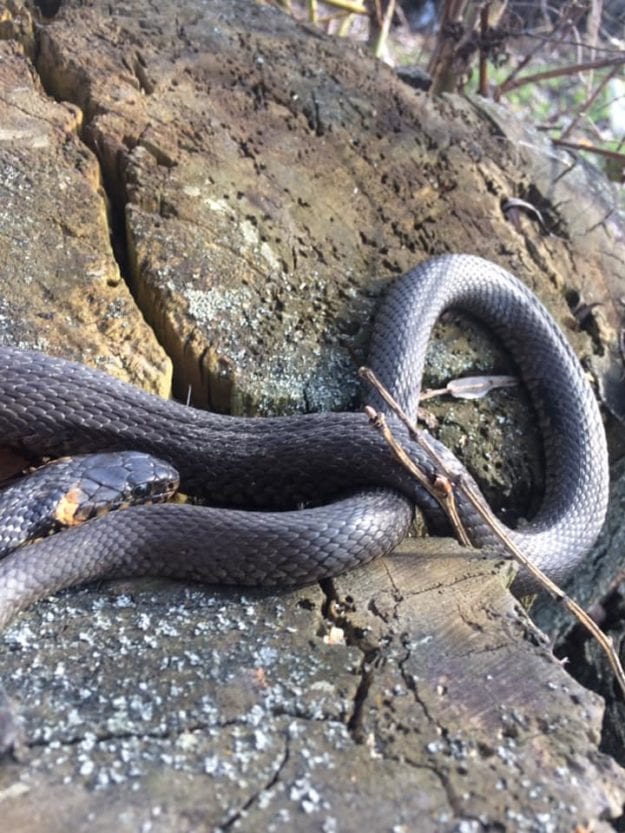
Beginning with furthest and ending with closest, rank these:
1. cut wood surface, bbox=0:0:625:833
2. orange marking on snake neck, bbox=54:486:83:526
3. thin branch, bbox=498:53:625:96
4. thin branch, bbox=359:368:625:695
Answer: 1. thin branch, bbox=498:53:625:96
2. orange marking on snake neck, bbox=54:486:83:526
3. thin branch, bbox=359:368:625:695
4. cut wood surface, bbox=0:0:625:833

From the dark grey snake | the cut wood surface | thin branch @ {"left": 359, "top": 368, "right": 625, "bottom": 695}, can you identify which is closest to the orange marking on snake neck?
the dark grey snake

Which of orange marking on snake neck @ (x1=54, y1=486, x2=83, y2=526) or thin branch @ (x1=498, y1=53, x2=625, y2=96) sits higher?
thin branch @ (x1=498, y1=53, x2=625, y2=96)

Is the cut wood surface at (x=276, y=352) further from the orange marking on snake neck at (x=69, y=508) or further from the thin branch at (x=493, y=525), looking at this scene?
the orange marking on snake neck at (x=69, y=508)

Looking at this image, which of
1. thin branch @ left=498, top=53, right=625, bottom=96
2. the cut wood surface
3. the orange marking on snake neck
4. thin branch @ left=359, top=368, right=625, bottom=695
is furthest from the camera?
thin branch @ left=498, top=53, right=625, bottom=96

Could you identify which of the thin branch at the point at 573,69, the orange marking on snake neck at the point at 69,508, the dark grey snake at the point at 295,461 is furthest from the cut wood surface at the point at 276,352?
the thin branch at the point at 573,69

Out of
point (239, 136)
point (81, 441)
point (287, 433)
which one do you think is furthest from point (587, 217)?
point (81, 441)

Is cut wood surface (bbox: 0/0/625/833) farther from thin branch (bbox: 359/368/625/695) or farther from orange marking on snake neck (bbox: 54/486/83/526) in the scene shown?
orange marking on snake neck (bbox: 54/486/83/526)

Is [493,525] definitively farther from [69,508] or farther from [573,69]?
[573,69]

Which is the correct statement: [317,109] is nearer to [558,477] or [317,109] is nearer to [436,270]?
[436,270]
